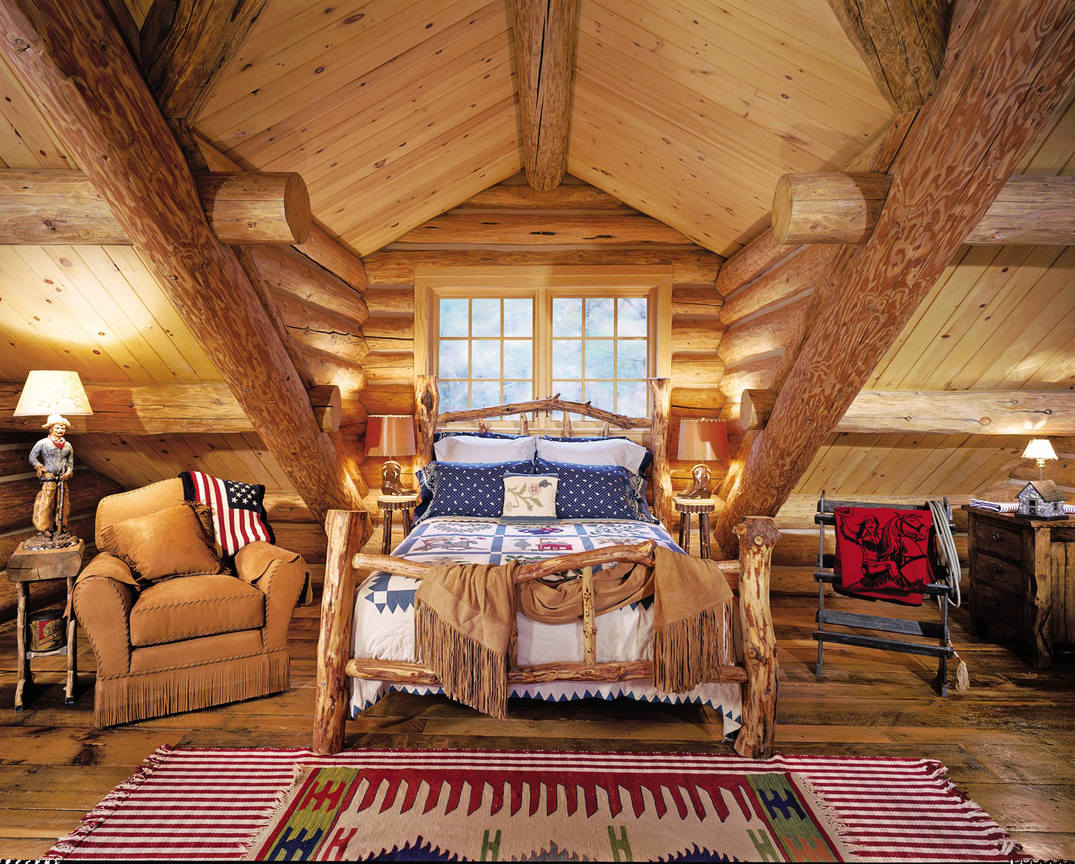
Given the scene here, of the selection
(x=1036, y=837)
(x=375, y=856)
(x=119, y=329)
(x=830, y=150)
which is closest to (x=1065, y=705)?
(x=1036, y=837)

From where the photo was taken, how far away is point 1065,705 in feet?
9.13

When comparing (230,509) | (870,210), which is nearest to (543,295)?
(230,509)

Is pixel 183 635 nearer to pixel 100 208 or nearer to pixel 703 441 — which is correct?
pixel 100 208

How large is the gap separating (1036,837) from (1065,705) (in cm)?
119

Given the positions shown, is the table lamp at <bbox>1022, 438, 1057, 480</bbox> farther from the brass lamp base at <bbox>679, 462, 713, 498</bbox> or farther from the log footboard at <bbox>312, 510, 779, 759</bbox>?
the log footboard at <bbox>312, 510, 779, 759</bbox>

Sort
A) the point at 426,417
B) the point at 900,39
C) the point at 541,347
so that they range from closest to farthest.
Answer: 1. the point at 900,39
2. the point at 426,417
3. the point at 541,347

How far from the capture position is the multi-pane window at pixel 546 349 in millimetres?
4875

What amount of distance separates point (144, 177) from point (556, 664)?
223 centimetres

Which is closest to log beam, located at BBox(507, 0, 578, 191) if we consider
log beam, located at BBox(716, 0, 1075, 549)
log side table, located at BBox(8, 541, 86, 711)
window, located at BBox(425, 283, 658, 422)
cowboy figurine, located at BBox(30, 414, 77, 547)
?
window, located at BBox(425, 283, 658, 422)

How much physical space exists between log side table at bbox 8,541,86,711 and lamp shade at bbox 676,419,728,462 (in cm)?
337

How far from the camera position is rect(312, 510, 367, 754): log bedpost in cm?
233

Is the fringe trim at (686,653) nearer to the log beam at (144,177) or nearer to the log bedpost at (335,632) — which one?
the log bedpost at (335,632)

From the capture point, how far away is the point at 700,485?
14.3 feet

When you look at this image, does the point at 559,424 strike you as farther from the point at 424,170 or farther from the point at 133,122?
the point at 133,122
